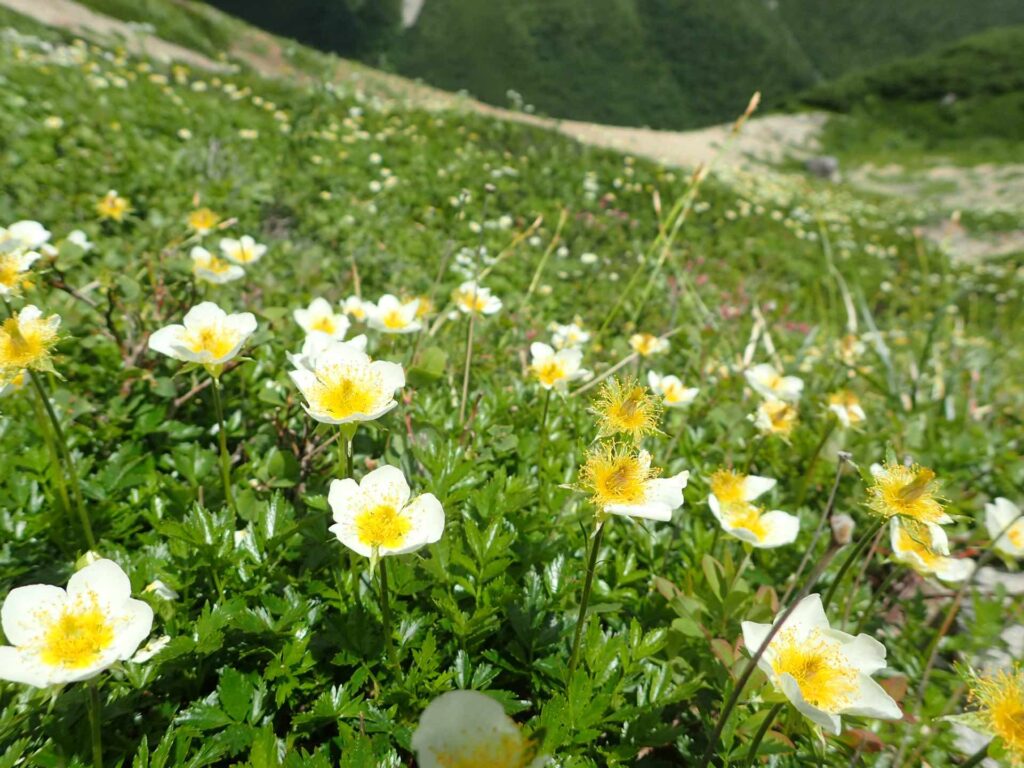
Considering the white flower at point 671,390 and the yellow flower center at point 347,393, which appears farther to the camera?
the white flower at point 671,390

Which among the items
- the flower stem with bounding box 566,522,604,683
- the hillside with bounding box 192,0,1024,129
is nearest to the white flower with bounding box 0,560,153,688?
the flower stem with bounding box 566,522,604,683

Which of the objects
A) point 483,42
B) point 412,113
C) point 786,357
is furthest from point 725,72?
point 786,357

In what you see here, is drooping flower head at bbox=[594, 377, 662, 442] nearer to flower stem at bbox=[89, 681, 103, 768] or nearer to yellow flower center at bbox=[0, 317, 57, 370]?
flower stem at bbox=[89, 681, 103, 768]

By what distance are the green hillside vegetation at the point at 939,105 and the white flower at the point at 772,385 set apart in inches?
1393

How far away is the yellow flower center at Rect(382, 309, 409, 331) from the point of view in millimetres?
2199

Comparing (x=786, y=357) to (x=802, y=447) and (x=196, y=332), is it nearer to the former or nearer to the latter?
(x=802, y=447)

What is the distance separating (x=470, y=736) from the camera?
0.99 m

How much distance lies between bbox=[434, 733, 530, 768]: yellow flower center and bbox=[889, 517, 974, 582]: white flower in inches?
36.2

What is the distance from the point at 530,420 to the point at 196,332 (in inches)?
52.4

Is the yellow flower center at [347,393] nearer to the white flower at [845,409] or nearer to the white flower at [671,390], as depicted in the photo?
the white flower at [671,390]

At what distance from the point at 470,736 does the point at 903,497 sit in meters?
0.90

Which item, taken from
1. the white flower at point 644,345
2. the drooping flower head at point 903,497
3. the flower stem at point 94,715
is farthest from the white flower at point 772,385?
the flower stem at point 94,715

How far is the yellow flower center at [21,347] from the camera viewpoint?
4.47 feet

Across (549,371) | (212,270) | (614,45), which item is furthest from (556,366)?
(614,45)
